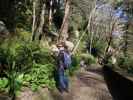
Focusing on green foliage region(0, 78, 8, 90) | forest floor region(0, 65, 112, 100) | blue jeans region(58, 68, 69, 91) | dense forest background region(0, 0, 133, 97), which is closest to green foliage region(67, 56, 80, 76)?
dense forest background region(0, 0, 133, 97)

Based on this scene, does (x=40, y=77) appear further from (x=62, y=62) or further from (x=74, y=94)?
(x=74, y=94)

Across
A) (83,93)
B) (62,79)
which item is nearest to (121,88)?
(83,93)

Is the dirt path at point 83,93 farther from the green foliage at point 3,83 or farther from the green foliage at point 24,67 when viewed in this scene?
the green foliage at point 3,83

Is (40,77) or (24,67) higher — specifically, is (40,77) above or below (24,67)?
below

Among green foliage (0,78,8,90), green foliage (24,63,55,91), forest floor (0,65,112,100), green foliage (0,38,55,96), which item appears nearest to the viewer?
green foliage (0,78,8,90)

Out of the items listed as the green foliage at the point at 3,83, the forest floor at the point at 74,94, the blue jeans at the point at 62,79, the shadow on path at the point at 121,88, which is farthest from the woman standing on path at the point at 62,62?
the shadow on path at the point at 121,88

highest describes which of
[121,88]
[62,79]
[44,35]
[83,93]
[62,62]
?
[44,35]

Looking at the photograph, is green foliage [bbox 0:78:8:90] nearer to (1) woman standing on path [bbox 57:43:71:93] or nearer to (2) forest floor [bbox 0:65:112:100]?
(2) forest floor [bbox 0:65:112:100]

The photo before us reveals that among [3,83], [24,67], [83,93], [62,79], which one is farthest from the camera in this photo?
[83,93]

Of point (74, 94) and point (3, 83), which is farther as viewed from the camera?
point (74, 94)

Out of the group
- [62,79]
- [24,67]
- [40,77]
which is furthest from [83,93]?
[24,67]

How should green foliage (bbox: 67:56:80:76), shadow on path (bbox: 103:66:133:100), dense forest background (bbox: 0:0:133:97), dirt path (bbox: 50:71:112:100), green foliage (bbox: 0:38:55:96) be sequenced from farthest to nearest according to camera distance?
1. green foliage (bbox: 67:56:80:76)
2. shadow on path (bbox: 103:66:133:100)
3. dense forest background (bbox: 0:0:133:97)
4. dirt path (bbox: 50:71:112:100)
5. green foliage (bbox: 0:38:55:96)

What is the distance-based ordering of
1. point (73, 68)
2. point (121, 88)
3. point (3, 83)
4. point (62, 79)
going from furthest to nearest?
point (73, 68), point (121, 88), point (62, 79), point (3, 83)

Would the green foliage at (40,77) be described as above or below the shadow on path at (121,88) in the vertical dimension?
above
